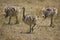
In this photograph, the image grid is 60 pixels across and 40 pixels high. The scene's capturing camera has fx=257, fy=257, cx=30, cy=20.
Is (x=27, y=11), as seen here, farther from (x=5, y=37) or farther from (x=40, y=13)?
(x=5, y=37)

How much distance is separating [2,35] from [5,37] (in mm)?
121

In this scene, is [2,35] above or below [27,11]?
below

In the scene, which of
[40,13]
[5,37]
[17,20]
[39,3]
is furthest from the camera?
[39,3]

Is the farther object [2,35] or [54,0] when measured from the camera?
[54,0]

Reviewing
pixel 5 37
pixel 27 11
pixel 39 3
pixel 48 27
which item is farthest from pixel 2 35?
pixel 39 3

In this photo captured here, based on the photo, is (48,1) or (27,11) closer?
Answer: (27,11)

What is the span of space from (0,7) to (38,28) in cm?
184

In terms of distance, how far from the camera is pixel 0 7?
324 inches

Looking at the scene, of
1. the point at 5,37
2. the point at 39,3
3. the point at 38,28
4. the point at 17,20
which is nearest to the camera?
the point at 5,37

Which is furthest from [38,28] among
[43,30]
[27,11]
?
[27,11]

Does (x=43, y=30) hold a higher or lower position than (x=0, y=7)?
lower

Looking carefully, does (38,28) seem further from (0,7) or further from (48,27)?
(0,7)

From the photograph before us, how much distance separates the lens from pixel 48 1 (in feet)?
29.5

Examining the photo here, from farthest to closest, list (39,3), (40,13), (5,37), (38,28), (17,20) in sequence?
(39,3) → (40,13) → (17,20) → (38,28) → (5,37)
